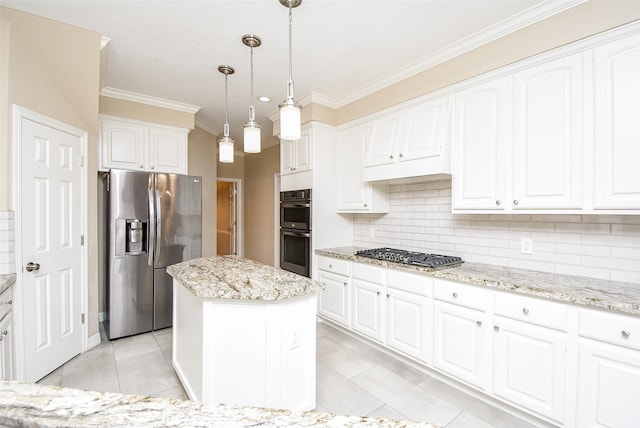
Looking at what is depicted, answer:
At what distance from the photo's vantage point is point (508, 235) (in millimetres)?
2391

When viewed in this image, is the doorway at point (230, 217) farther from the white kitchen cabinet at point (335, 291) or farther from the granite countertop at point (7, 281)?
the granite countertop at point (7, 281)

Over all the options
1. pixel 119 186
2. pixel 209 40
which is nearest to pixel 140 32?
pixel 209 40

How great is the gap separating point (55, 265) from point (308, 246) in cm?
223

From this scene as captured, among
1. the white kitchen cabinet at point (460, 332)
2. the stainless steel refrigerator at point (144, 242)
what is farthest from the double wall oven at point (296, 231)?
the white kitchen cabinet at point (460, 332)

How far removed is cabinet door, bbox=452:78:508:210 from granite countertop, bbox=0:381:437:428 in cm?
208

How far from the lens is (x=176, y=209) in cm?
338

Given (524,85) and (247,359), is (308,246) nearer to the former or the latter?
(247,359)

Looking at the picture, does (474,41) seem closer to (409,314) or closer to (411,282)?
(411,282)

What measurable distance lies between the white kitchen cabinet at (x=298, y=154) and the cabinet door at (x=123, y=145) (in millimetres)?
1684

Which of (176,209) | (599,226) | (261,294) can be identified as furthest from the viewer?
(176,209)

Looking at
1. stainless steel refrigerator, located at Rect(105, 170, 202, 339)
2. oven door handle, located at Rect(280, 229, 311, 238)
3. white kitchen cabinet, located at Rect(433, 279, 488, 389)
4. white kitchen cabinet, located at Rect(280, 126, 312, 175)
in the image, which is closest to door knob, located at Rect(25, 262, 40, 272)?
stainless steel refrigerator, located at Rect(105, 170, 202, 339)

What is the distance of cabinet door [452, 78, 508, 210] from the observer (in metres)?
2.20

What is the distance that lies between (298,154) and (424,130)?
5.19 feet

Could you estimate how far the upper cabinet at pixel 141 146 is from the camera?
336 centimetres
